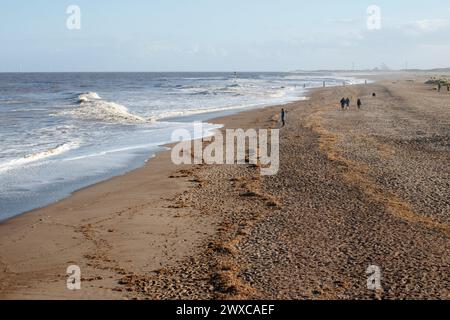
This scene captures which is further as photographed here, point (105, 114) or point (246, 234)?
point (105, 114)

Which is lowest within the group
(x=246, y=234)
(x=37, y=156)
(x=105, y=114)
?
(x=246, y=234)

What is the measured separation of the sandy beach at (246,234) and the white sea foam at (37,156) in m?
4.49

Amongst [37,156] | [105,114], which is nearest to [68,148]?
[37,156]

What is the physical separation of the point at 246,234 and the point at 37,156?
12038mm

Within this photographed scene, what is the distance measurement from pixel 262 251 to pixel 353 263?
1.72 m

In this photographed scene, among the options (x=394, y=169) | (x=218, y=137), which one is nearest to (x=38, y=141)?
(x=218, y=137)

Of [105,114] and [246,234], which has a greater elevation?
[105,114]

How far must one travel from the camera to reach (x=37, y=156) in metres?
19.5

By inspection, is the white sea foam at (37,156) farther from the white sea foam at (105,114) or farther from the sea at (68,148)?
the white sea foam at (105,114)

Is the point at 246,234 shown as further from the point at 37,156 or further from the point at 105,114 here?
the point at 105,114

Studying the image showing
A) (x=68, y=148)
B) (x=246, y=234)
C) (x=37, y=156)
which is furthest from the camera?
(x=68, y=148)

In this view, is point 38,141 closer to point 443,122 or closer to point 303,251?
point 303,251

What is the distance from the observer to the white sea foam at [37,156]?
1766 cm

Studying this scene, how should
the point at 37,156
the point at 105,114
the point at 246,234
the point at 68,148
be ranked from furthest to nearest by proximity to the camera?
the point at 105,114 < the point at 68,148 < the point at 37,156 < the point at 246,234
